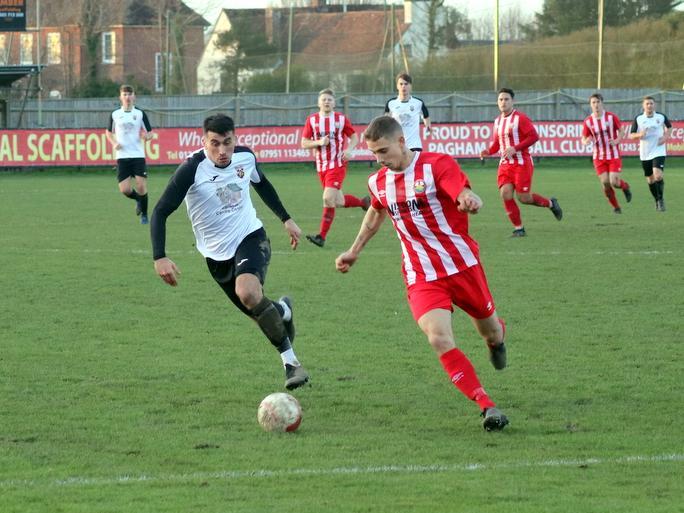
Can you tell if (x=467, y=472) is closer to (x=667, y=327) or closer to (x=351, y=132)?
(x=667, y=327)

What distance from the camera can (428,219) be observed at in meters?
6.59

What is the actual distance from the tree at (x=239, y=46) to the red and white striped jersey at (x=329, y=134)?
32.4 meters

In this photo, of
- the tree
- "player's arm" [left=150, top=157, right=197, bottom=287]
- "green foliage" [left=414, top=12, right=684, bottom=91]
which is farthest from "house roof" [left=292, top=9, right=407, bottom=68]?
"player's arm" [left=150, top=157, right=197, bottom=287]

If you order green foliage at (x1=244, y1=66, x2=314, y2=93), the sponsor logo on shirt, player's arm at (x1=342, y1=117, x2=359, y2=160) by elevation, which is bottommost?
the sponsor logo on shirt

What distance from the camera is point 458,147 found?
33500 mm

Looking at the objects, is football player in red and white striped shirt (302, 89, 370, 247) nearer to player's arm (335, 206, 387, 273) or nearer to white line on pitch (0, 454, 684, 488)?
player's arm (335, 206, 387, 273)

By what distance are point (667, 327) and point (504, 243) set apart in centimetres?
597

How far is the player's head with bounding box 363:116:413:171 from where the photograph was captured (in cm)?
638

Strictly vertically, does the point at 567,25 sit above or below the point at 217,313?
above

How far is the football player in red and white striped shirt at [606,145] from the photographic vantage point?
19.5 m

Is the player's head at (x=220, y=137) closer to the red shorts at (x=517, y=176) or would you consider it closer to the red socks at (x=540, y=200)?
the red shorts at (x=517, y=176)

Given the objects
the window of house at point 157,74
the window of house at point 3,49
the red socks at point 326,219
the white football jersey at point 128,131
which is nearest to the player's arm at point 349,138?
the red socks at point 326,219

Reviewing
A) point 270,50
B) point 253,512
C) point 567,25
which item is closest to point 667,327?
point 253,512

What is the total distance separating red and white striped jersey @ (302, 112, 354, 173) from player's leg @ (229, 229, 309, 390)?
8.84 m
